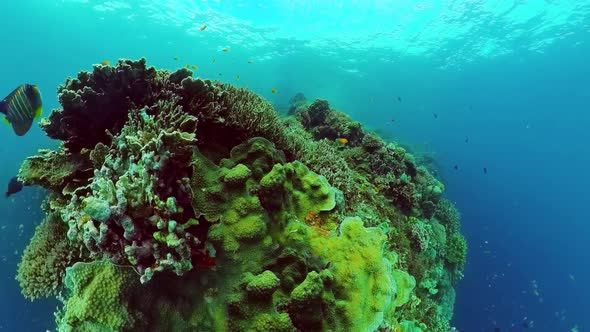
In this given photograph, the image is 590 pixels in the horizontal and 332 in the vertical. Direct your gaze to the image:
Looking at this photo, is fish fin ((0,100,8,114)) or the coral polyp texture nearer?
the coral polyp texture

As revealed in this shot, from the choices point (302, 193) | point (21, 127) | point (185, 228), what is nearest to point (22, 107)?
point (21, 127)

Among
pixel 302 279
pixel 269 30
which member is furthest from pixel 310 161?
pixel 269 30

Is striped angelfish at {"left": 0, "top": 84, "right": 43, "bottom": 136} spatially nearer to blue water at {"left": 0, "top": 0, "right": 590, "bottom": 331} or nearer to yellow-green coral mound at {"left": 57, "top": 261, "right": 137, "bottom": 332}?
yellow-green coral mound at {"left": 57, "top": 261, "right": 137, "bottom": 332}

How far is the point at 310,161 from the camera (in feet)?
17.9

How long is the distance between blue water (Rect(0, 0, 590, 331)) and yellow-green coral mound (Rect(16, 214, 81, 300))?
11.0 meters

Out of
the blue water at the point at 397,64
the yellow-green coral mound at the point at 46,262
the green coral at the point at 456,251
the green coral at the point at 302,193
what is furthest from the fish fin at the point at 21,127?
the green coral at the point at 456,251

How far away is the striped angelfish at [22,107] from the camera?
13.0ft

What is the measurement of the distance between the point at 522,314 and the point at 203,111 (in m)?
60.6

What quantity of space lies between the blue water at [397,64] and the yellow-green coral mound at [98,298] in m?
12.5

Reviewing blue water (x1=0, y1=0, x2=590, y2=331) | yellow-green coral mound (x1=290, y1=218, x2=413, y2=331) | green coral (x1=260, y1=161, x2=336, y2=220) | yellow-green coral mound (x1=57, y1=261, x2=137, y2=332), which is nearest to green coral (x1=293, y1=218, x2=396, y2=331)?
yellow-green coral mound (x1=290, y1=218, x2=413, y2=331)

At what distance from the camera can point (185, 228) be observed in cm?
266

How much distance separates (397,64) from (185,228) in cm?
5834

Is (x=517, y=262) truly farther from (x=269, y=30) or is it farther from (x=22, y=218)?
(x=22, y=218)

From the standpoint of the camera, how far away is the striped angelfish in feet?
13.0
